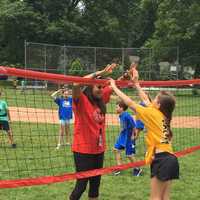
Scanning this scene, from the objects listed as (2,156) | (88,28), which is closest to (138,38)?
(88,28)

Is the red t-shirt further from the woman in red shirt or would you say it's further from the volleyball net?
the volleyball net

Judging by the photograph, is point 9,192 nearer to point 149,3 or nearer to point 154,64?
point 154,64

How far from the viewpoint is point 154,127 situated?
226 inches

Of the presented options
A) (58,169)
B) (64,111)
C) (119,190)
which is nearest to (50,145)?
(64,111)

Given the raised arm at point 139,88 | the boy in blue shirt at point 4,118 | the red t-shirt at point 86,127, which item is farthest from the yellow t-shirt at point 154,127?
the boy in blue shirt at point 4,118

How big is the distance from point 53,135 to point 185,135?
13.5 ft

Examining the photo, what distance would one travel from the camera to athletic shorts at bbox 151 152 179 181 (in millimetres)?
5688

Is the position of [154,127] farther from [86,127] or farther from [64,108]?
[64,108]

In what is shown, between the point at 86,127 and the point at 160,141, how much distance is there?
987 mm

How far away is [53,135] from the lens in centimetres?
1459

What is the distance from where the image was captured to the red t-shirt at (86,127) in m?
6.19

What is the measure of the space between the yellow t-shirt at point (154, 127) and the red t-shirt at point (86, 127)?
0.69 meters

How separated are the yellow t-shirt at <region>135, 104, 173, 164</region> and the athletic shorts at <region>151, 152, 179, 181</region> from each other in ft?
0.23

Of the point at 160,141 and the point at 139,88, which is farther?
the point at 139,88
